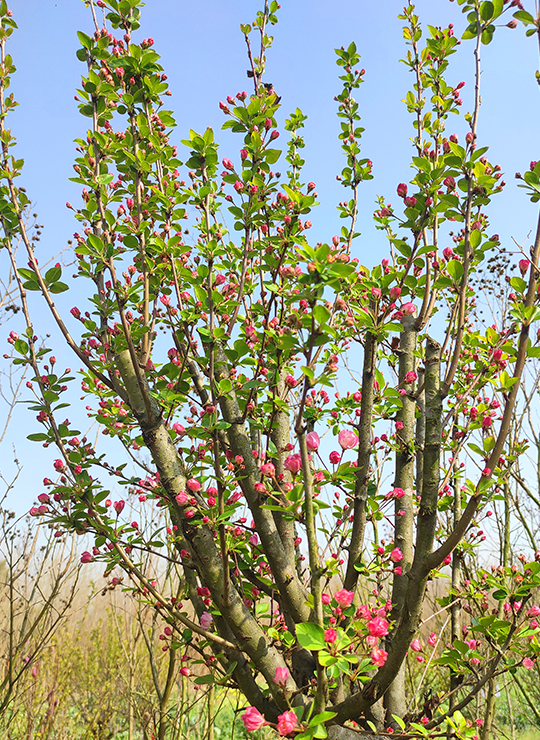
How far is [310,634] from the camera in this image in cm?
114

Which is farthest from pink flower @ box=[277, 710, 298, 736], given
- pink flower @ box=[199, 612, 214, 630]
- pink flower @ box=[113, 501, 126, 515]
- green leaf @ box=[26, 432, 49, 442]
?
green leaf @ box=[26, 432, 49, 442]

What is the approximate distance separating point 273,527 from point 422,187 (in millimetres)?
1294

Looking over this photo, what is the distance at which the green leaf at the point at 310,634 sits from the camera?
1.11 meters

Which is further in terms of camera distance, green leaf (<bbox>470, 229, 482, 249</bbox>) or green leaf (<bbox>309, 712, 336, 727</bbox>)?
green leaf (<bbox>470, 229, 482, 249</bbox>)

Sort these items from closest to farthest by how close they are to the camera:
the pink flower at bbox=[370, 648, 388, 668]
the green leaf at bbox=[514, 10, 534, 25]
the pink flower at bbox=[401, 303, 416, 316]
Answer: the green leaf at bbox=[514, 10, 534, 25], the pink flower at bbox=[370, 648, 388, 668], the pink flower at bbox=[401, 303, 416, 316]

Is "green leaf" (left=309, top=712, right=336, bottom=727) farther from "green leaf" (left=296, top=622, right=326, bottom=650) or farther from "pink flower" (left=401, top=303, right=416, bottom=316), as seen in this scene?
"pink flower" (left=401, top=303, right=416, bottom=316)

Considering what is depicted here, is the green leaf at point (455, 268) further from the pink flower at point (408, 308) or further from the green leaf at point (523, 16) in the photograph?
the green leaf at point (523, 16)

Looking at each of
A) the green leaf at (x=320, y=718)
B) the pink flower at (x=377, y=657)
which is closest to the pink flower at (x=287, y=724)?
the green leaf at (x=320, y=718)

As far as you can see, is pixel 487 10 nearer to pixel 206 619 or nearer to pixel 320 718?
pixel 320 718

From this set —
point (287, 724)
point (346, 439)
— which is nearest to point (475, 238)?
point (346, 439)

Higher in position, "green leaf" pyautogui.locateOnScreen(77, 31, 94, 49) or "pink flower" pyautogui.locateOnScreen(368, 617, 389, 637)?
"green leaf" pyautogui.locateOnScreen(77, 31, 94, 49)

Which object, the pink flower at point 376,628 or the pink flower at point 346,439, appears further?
the pink flower at point 346,439

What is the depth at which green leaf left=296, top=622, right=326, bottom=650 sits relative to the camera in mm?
1113

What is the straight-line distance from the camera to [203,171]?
5.76 ft
